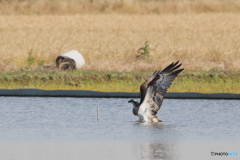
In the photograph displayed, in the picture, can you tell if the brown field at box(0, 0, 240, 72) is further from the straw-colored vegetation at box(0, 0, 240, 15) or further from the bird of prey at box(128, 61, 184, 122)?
the bird of prey at box(128, 61, 184, 122)

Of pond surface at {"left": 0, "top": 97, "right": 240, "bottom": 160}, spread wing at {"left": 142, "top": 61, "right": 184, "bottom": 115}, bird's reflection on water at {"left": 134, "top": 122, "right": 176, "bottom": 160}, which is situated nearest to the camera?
bird's reflection on water at {"left": 134, "top": 122, "right": 176, "bottom": 160}

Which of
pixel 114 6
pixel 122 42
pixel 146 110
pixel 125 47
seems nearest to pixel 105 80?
pixel 146 110

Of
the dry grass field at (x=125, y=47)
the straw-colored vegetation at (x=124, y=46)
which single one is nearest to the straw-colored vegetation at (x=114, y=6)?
the straw-colored vegetation at (x=124, y=46)

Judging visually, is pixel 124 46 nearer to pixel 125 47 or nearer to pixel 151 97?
pixel 125 47

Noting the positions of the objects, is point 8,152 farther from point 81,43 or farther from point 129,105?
point 81,43

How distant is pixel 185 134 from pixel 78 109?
383cm

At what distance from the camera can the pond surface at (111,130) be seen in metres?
9.12

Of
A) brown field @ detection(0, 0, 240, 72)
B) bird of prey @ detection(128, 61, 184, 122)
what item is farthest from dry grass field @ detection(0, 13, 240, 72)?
bird of prey @ detection(128, 61, 184, 122)

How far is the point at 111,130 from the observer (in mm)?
11492

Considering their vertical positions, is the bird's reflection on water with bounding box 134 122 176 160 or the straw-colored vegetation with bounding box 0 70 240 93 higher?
the straw-colored vegetation with bounding box 0 70 240 93

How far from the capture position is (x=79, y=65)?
20.8m

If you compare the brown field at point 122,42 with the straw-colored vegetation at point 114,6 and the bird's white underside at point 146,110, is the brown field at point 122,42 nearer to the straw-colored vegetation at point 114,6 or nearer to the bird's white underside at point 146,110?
the straw-colored vegetation at point 114,6

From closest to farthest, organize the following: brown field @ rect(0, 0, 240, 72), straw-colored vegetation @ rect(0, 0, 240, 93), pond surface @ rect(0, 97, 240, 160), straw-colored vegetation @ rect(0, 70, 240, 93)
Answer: pond surface @ rect(0, 97, 240, 160)
straw-colored vegetation @ rect(0, 70, 240, 93)
straw-colored vegetation @ rect(0, 0, 240, 93)
brown field @ rect(0, 0, 240, 72)

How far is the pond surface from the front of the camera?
912cm
